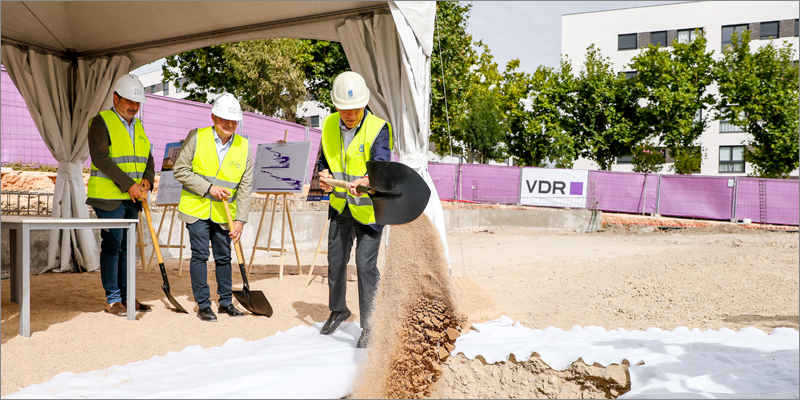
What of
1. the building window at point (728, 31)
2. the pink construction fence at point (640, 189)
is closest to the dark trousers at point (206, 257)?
the pink construction fence at point (640, 189)

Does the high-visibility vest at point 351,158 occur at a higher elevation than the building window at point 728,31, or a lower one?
lower

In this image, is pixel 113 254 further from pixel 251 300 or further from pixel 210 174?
pixel 251 300

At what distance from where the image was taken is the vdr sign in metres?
17.9

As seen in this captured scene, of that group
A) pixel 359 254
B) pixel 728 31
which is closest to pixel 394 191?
pixel 359 254

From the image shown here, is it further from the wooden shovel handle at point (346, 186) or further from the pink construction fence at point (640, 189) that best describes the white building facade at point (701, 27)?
the wooden shovel handle at point (346, 186)

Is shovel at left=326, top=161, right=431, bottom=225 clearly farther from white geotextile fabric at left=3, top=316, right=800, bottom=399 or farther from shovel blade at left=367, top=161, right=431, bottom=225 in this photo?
white geotextile fabric at left=3, top=316, right=800, bottom=399

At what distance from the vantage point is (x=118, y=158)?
4.43m

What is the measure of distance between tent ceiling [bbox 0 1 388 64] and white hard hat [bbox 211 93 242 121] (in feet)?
3.93

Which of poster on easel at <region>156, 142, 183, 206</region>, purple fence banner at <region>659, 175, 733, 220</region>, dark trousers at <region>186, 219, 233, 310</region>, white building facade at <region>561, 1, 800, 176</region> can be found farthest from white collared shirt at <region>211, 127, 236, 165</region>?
white building facade at <region>561, 1, 800, 176</region>

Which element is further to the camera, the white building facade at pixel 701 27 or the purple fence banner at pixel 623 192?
the white building facade at pixel 701 27

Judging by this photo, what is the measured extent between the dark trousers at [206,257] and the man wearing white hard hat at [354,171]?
1142mm

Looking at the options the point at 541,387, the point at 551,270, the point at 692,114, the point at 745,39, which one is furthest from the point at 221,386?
the point at 745,39

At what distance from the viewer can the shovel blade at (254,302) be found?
4.52 m

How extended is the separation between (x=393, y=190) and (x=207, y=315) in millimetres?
2035
